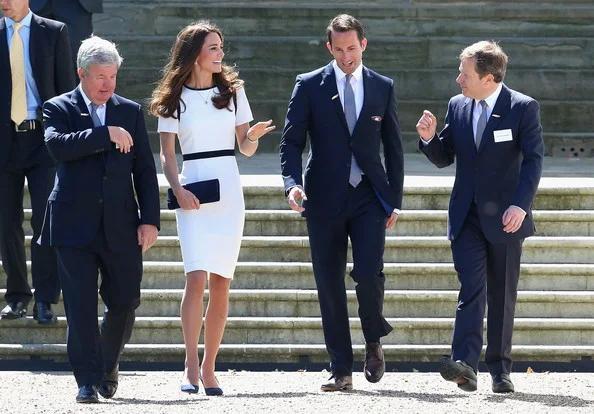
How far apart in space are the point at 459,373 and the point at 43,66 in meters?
3.29

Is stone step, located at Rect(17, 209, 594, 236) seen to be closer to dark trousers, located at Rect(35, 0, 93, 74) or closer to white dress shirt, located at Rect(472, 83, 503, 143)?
dark trousers, located at Rect(35, 0, 93, 74)

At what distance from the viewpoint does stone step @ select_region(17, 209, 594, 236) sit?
1008 centimetres

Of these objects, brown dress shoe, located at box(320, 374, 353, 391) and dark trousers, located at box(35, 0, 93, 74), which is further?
dark trousers, located at box(35, 0, 93, 74)

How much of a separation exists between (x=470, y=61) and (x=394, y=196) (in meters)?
0.79

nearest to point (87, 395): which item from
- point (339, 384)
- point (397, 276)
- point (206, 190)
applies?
point (206, 190)

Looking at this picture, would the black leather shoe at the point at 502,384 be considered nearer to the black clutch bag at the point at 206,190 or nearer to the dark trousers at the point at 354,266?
the dark trousers at the point at 354,266

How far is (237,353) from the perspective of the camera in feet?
30.4

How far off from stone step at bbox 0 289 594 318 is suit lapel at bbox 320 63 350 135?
215cm

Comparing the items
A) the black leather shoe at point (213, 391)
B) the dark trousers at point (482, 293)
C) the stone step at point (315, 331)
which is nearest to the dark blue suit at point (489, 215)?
the dark trousers at point (482, 293)

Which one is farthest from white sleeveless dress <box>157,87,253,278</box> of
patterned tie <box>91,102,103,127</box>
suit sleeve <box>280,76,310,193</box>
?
patterned tie <box>91,102,103,127</box>

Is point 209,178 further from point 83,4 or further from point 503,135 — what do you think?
point 83,4

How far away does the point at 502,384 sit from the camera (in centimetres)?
764

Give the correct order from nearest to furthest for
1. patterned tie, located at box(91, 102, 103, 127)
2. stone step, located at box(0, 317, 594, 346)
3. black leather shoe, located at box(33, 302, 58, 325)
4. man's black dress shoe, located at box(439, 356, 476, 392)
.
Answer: man's black dress shoe, located at box(439, 356, 476, 392)
patterned tie, located at box(91, 102, 103, 127)
black leather shoe, located at box(33, 302, 58, 325)
stone step, located at box(0, 317, 594, 346)

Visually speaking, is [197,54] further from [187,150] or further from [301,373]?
[301,373]
